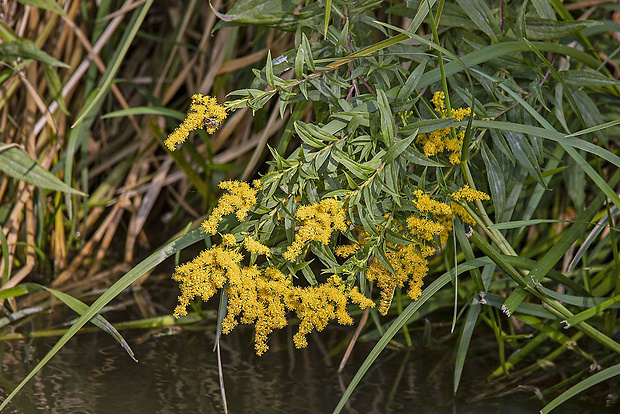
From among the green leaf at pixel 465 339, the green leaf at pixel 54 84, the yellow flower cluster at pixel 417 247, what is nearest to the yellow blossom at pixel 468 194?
the yellow flower cluster at pixel 417 247

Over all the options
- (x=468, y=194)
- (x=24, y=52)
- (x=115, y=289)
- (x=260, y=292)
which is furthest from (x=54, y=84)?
(x=468, y=194)

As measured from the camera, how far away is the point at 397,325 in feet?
2.27

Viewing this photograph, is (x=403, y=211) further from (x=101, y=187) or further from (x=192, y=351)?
(x=101, y=187)

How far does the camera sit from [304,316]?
2.15ft

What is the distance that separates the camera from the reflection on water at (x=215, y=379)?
83cm

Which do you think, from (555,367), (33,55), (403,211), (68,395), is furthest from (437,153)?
(33,55)

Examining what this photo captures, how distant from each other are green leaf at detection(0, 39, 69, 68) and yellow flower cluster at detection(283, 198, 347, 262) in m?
0.62

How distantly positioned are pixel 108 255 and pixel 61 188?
28 centimetres

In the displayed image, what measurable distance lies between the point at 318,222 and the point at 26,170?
625 mm

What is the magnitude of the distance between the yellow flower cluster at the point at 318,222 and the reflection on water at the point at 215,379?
0.30 metres

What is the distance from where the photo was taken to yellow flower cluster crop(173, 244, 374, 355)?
64 centimetres

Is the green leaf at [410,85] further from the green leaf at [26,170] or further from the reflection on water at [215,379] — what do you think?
the green leaf at [26,170]

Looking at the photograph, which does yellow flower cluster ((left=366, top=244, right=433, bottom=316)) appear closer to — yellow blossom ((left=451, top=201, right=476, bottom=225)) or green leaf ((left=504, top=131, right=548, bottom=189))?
yellow blossom ((left=451, top=201, right=476, bottom=225))

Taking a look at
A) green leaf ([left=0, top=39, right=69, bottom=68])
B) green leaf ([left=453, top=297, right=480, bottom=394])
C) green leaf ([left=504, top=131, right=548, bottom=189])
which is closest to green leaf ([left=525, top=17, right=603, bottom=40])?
green leaf ([left=504, top=131, right=548, bottom=189])
